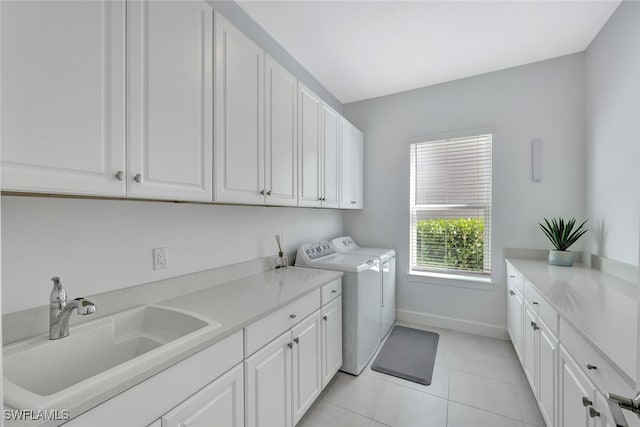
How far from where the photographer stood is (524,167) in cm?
275

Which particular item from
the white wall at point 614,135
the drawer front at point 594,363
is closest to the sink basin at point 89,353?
the drawer front at point 594,363

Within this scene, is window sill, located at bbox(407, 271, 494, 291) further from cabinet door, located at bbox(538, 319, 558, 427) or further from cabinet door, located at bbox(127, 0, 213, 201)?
cabinet door, located at bbox(127, 0, 213, 201)

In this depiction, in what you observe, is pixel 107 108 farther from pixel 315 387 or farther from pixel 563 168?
pixel 563 168

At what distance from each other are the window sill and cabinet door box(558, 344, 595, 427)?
5.37 feet

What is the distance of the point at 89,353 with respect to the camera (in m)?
1.13

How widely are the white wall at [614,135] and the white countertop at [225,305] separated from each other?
2044mm

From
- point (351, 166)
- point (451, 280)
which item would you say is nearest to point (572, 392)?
point (451, 280)

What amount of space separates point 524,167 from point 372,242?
178 centimetres

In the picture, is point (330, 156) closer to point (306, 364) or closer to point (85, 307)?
point (306, 364)

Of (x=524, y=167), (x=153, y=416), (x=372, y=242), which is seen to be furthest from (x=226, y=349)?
(x=524, y=167)

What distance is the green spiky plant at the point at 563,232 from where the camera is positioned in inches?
Result: 93.7

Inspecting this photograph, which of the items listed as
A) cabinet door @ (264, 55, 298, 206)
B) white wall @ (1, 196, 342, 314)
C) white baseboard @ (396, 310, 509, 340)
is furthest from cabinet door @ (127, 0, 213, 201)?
white baseboard @ (396, 310, 509, 340)

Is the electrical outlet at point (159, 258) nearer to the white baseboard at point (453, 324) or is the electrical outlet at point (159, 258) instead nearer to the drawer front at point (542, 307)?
the drawer front at point (542, 307)

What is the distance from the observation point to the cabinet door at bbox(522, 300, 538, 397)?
175 cm
